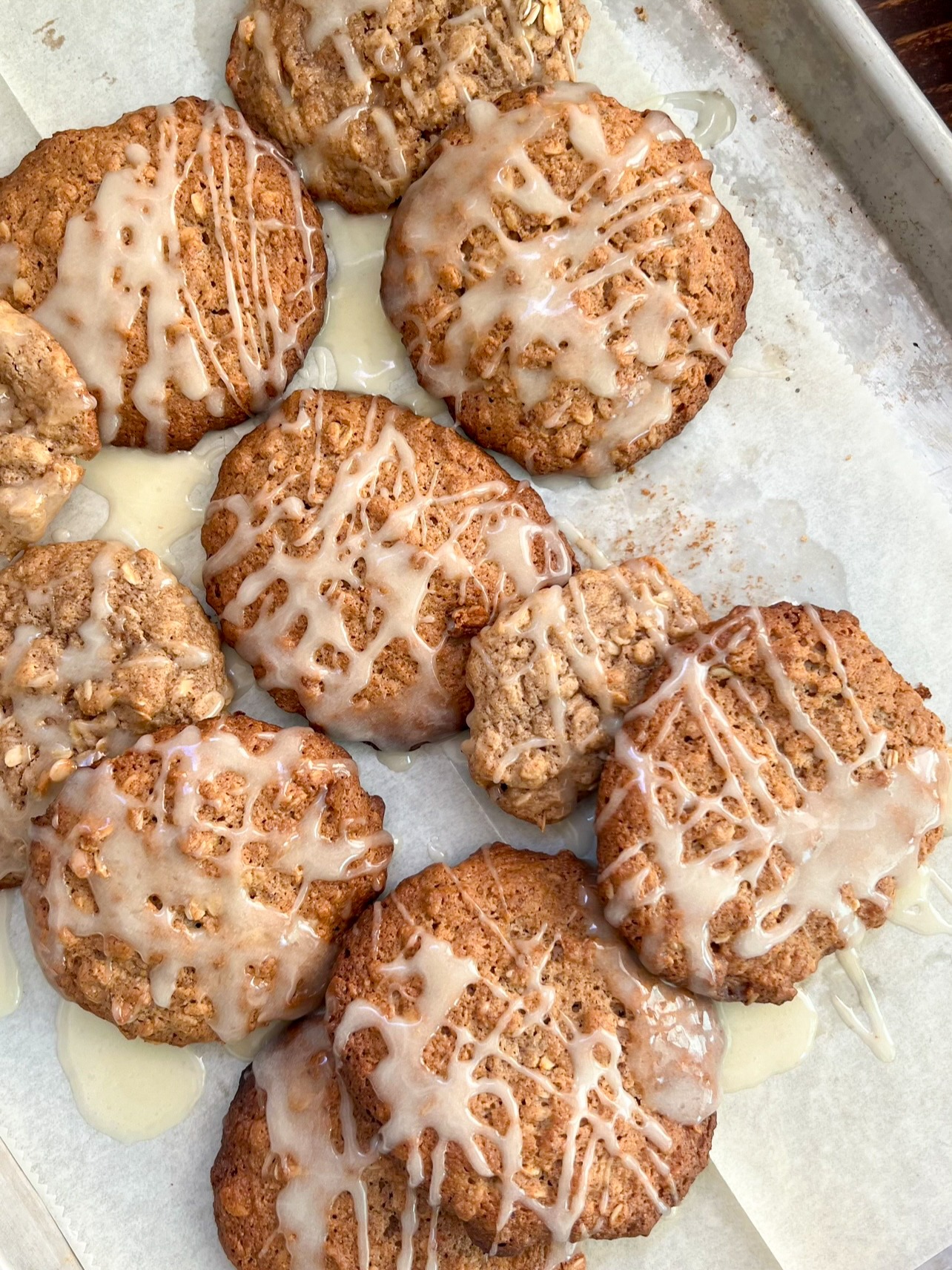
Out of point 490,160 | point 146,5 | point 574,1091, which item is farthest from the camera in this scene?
point 146,5

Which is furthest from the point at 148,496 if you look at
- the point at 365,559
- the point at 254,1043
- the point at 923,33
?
the point at 923,33

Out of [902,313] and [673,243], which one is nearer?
[673,243]

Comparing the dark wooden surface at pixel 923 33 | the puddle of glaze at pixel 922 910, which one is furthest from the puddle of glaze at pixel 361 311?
the puddle of glaze at pixel 922 910

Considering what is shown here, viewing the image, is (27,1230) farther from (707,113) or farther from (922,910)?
(707,113)

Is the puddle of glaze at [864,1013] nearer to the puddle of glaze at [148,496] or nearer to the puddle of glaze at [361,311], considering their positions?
the puddle of glaze at [361,311]

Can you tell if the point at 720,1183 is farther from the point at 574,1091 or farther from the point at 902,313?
the point at 902,313

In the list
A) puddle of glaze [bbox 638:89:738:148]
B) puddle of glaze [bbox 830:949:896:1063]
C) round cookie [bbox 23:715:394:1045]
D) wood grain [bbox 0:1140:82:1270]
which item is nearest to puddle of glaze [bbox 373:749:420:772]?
round cookie [bbox 23:715:394:1045]

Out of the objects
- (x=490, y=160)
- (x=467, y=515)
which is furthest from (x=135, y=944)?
(x=490, y=160)
